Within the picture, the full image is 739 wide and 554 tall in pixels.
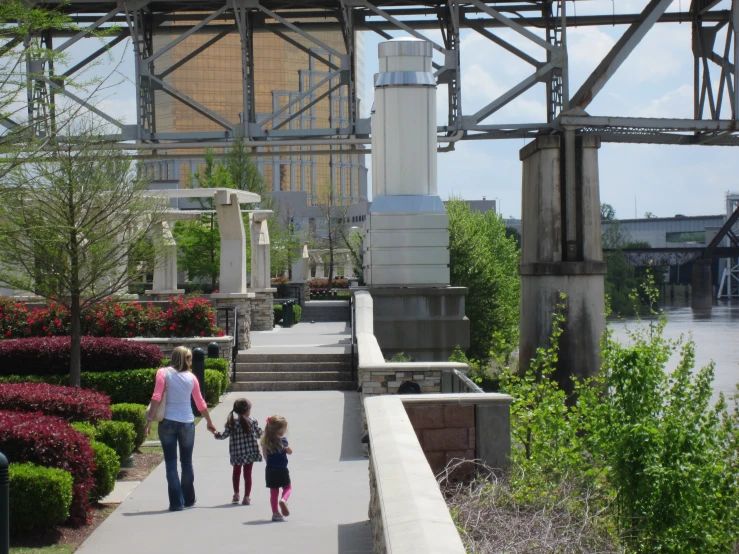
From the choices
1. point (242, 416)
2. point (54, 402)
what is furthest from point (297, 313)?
point (242, 416)

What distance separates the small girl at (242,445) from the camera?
9.81 meters

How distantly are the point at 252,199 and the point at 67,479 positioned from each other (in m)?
19.8

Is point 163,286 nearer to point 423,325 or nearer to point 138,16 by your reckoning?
point 138,16

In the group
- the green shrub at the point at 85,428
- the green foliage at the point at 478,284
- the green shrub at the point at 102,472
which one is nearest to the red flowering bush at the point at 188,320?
the green shrub at the point at 85,428

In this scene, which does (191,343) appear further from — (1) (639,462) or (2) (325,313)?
(2) (325,313)

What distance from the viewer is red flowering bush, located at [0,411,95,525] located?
341 inches

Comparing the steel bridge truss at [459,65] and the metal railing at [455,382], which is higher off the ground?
the steel bridge truss at [459,65]

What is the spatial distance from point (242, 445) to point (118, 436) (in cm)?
198

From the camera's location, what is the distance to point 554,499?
25.9 ft

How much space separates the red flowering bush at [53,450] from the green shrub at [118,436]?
1705mm

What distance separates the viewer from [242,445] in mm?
9836

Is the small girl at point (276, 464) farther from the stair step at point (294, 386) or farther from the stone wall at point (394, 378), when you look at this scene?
the stair step at point (294, 386)

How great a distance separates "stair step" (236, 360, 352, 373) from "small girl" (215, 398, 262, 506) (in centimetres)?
932

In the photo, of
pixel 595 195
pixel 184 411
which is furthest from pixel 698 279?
pixel 184 411
